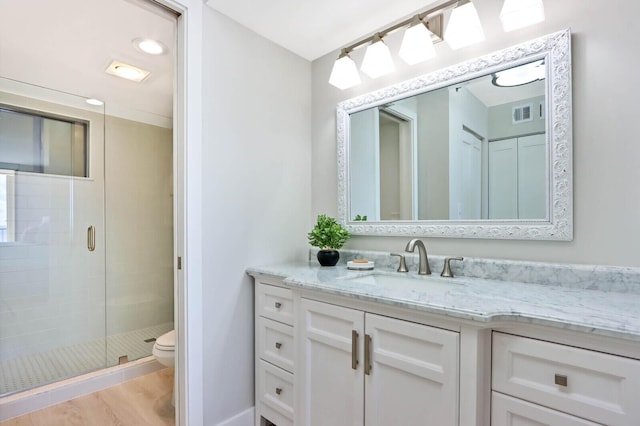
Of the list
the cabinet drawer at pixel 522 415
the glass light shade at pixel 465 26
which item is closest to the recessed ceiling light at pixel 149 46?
the glass light shade at pixel 465 26

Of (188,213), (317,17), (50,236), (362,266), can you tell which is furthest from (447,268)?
(50,236)

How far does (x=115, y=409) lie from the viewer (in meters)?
1.90

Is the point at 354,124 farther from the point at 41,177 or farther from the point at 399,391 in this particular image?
the point at 41,177

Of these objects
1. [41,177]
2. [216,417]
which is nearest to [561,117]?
[216,417]

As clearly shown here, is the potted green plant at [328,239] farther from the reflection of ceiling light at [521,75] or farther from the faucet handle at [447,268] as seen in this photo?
the reflection of ceiling light at [521,75]

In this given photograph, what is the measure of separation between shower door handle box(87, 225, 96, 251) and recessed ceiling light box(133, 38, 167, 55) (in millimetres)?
1542

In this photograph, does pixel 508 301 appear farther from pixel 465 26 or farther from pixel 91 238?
pixel 91 238

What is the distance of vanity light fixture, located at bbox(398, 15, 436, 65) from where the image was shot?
1.47m

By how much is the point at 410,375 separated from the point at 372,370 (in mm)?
147

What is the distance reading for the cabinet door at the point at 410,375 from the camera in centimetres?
95

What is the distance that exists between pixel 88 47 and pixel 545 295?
2.66 meters

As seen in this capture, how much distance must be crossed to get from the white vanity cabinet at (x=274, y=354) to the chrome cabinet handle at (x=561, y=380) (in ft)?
3.33

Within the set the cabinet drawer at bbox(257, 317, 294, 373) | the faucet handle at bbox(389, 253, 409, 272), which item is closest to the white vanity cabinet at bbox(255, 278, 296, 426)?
the cabinet drawer at bbox(257, 317, 294, 373)

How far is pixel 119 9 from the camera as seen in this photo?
160 centimetres
